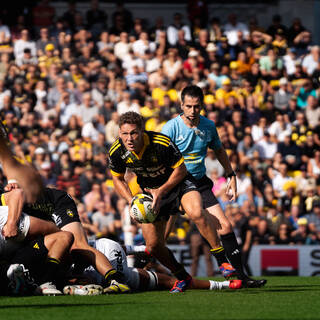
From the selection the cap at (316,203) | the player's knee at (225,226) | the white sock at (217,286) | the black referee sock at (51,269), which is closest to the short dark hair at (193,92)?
the player's knee at (225,226)

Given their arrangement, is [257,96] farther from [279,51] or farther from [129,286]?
[129,286]

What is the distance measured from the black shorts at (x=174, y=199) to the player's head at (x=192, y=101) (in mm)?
711

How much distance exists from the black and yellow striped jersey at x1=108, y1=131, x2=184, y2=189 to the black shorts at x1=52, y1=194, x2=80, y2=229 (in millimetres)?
627

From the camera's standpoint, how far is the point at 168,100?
16734 millimetres

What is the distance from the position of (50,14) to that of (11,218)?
13183mm

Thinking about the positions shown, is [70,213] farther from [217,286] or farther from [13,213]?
[217,286]

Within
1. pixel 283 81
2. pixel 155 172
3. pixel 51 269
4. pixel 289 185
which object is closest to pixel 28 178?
pixel 51 269

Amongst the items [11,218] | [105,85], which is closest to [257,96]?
[105,85]

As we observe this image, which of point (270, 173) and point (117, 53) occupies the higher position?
point (117, 53)

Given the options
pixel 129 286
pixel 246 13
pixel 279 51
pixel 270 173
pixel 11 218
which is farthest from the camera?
pixel 246 13

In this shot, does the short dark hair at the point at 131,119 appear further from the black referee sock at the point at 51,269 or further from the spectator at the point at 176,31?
the spectator at the point at 176,31

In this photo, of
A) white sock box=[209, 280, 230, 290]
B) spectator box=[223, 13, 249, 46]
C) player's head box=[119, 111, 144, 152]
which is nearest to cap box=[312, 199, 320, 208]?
spectator box=[223, 13, 249, 46]

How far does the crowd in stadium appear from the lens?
15.1 meters

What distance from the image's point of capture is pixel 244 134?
16719mm
